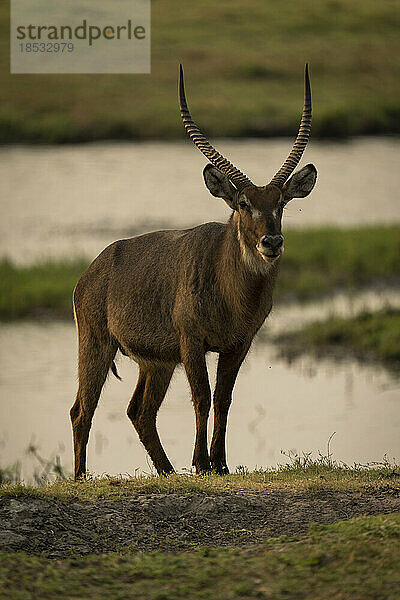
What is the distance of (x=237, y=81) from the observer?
3056cm

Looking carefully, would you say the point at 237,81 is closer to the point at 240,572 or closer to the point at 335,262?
the point at 335,262

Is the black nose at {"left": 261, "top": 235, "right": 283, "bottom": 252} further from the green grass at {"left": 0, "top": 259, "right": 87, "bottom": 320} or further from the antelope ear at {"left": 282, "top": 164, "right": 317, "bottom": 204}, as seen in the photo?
the green grass at {"left": 0, "top": 259, "right": 87, "bottom": 320}

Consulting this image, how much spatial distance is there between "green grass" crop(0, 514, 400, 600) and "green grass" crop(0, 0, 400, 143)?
22314 millimetres

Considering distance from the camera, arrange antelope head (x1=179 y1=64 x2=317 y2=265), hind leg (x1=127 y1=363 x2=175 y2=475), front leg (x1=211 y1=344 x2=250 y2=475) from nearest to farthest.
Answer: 1. antelope head (x1=179 y1=64 x2=317 y2=265)
2. front leg (x1=211 y1=344 x2=250 y2=475)
3. hind leg (x1=127 y1=363 x2=175 y2=475)

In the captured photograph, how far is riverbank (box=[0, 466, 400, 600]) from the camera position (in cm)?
600

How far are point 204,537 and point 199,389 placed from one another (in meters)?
2.11

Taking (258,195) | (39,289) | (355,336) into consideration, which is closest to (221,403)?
(258,195)

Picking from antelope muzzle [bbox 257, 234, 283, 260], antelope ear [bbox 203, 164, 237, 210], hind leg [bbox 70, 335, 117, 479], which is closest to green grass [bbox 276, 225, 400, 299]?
hind leg [bbox 70, 335, 117, 479]

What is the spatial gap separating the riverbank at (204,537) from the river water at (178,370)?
A: 10.7 ft

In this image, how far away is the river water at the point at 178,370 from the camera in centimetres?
1331

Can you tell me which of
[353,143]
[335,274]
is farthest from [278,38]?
[335,274]

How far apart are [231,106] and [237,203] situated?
2080 centimetres

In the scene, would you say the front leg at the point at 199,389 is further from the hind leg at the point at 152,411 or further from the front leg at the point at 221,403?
the hind leg at the point at 152,411

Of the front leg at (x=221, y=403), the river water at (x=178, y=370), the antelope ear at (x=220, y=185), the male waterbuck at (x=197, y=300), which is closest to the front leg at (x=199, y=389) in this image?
the male waterbuck at (x=197, y=300)
